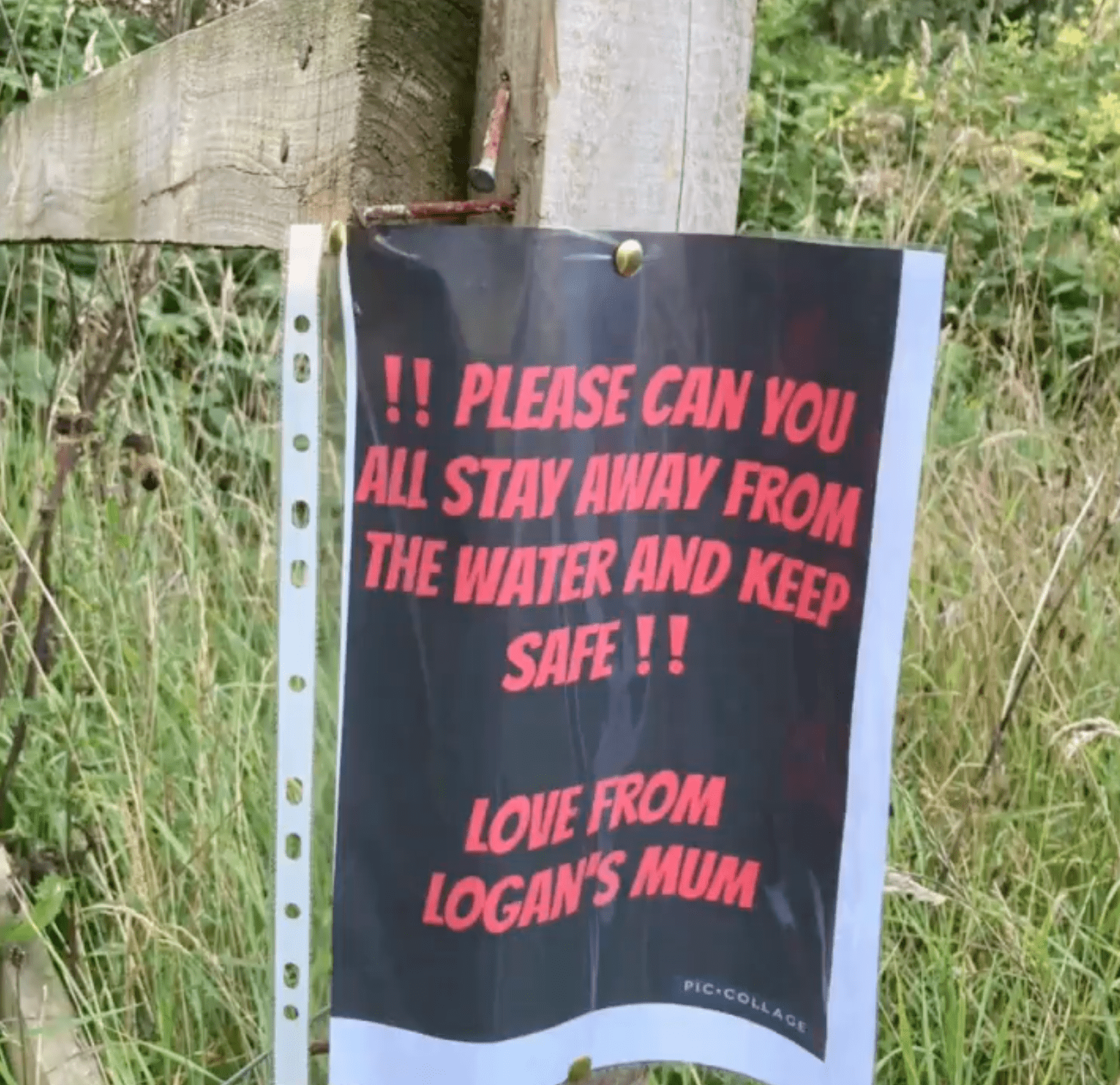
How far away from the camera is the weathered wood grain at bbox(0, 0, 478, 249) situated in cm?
87

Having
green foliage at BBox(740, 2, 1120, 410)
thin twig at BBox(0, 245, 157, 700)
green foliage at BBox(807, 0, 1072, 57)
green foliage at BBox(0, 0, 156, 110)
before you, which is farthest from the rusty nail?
green foliage at BBox(807, 0, 1072, 57)

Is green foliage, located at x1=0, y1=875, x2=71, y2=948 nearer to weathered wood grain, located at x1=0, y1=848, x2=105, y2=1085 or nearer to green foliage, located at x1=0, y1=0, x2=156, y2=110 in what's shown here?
weathered wood grain, located at x1=0, y1=848, x2=105, y2=1085

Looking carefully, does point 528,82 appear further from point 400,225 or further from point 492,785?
point 492,785

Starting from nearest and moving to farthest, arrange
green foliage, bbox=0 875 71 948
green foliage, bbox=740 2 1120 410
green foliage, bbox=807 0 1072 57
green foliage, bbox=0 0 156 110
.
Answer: green foliage, bbox=0 875 71 948
green foliage, bbox=740 2 1120 410
green foliage, bbox=0 0 156 110
green foliage, bbox=807 0 1072 57

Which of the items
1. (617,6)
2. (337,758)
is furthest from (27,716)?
(617,6)

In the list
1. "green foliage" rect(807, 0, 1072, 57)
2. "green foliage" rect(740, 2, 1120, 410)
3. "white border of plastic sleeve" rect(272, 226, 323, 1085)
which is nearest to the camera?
"white border of plastic sleeve" rect(272, 226, 323, 1085)

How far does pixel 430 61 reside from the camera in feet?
2.84

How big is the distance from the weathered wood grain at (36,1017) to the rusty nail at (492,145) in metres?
1.03

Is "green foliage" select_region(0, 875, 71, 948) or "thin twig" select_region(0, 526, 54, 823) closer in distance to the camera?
"green foliage" select_region(0, 875, 71, 948)

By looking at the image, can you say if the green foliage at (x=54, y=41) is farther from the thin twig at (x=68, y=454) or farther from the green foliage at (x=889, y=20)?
the green foliage at (x=889, y=20)

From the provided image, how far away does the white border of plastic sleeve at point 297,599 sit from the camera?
0.80 meters

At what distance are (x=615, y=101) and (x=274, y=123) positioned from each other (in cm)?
30

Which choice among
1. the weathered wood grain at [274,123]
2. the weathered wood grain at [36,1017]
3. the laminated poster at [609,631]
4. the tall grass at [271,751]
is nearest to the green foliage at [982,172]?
the tall grass at [271,751]

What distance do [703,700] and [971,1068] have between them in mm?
717
